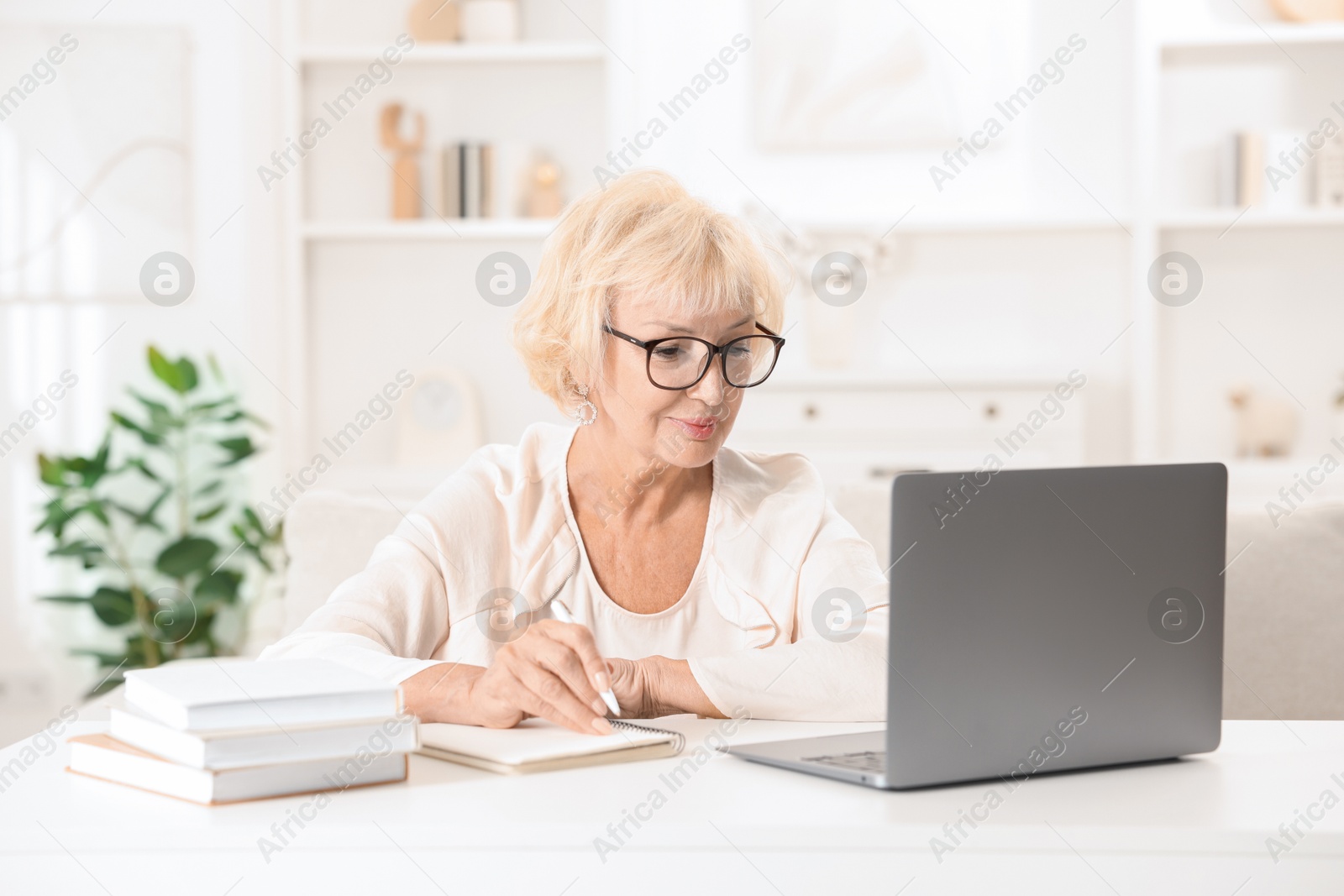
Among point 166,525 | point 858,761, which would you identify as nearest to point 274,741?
point 858,761

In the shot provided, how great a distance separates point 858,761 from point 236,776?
456 millimetres

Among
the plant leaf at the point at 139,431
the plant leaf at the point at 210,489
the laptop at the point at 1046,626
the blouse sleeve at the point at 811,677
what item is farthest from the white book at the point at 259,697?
the plant leaf at the point at 210,489

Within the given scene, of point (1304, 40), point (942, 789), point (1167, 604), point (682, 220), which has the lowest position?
point (942, 789)

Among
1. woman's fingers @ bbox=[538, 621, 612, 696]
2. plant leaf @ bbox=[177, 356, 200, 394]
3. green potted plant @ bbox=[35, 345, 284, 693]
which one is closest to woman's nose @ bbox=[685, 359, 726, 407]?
woman's fingers @ bbox=[538, 621, 612, 696]

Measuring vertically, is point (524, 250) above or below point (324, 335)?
above

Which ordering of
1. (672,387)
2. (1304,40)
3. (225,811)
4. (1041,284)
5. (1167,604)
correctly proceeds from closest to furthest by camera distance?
(225,811)
(1167,604)
(672,387)
(1304,40)
(1041,284)

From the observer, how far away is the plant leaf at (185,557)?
348 cm

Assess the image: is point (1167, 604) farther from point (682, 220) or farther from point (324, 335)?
point (324, 335)

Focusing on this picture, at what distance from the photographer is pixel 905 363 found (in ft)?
12.7

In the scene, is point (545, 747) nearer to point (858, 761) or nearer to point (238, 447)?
point (858, 761)

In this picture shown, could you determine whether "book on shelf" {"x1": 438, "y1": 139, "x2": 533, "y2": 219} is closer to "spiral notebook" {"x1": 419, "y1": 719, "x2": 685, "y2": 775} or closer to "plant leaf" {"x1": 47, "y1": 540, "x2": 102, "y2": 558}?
"plant leaf" {"x1": 47, "y1": 540, "x2": 102, "y2": 558}

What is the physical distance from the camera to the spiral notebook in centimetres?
98

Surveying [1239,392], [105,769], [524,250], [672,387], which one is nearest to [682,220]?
[672,387]

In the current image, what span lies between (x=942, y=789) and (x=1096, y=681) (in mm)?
149
